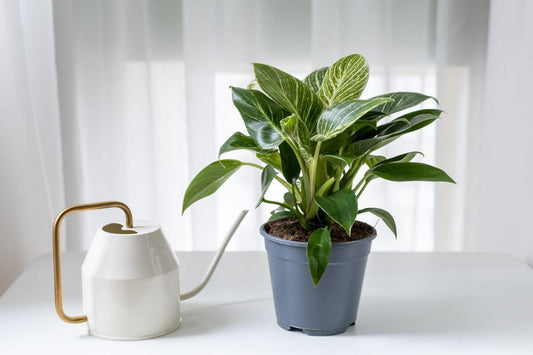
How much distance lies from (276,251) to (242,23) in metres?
0.88

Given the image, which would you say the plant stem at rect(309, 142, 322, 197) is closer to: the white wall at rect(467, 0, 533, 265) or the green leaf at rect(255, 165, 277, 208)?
the green leaf at rect(255, 165, 277, 208)

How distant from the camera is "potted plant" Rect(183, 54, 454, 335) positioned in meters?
0.76

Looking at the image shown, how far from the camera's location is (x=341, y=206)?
730mm

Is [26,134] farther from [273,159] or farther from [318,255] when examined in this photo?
[318,255]

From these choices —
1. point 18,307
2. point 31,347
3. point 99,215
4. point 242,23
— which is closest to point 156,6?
point 242,23

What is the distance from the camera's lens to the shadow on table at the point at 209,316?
33.5 inches

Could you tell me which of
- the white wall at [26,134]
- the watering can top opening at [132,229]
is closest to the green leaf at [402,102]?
the watering can top opening at [132,229]

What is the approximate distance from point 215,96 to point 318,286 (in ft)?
2.89

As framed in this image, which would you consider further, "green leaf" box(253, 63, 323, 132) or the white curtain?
the white curtain

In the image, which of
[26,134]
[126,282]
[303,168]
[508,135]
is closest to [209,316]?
[126,282]

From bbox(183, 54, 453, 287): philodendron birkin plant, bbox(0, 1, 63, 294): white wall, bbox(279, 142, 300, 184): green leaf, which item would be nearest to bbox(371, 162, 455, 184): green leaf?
bbox(183, 54, 453, 287): philodendron birkin plant

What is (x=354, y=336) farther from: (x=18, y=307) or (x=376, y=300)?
(x=18, y=307)

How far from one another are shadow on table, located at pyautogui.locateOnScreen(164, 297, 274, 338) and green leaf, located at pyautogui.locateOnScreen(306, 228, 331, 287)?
0.18 meters

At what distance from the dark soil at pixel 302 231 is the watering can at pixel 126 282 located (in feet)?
0.49
